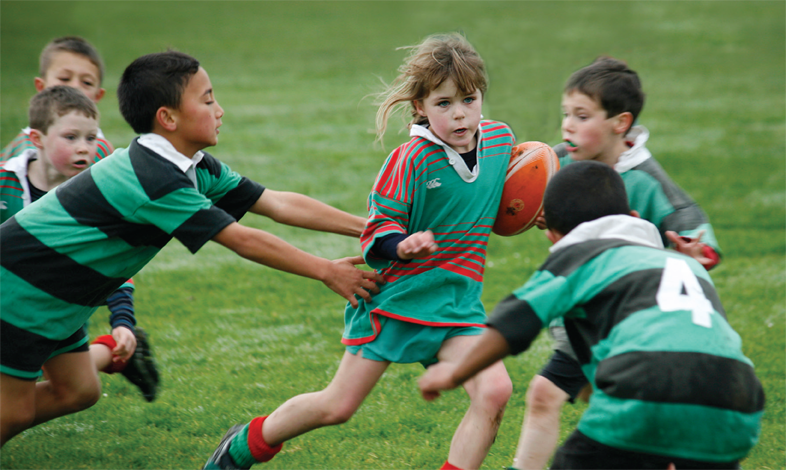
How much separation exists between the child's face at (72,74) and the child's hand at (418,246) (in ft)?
10.1

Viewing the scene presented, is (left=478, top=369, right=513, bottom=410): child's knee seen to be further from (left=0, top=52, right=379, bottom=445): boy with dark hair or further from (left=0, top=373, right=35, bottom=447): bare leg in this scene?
(left=0, top=373, right=35, bottom=447): bare leg

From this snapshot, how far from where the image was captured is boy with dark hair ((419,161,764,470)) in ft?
7.37

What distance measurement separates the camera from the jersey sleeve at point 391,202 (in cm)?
329

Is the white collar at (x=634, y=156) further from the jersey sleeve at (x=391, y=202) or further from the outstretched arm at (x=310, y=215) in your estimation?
the outstretched arm at (x=310, y=215)

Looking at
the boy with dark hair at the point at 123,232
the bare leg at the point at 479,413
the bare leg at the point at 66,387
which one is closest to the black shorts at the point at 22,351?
the boy with dark hair at the point at 123,232

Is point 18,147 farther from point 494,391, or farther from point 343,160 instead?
point 343,160

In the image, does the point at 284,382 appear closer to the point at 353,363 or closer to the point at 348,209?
the point at 353,363

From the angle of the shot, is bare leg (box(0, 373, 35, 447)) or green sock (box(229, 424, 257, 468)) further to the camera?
green sock (box(229, 424, 257, 468))

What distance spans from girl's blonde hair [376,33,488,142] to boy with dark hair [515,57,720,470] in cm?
48

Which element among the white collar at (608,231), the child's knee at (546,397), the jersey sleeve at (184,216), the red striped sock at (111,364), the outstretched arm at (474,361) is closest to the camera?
the outstretched arm at (474,361)

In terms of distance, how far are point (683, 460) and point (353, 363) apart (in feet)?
4.91

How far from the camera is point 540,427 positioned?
3473 millimetres

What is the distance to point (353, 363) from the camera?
3387 mm

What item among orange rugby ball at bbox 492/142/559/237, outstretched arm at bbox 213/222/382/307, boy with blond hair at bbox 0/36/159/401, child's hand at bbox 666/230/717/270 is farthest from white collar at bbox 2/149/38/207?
child's hand at bbox 666/230/717/270
